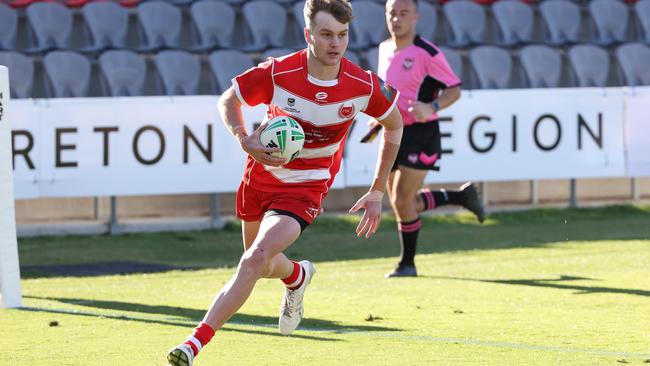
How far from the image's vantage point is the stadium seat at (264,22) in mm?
16594

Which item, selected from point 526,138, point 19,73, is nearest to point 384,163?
point 526,138


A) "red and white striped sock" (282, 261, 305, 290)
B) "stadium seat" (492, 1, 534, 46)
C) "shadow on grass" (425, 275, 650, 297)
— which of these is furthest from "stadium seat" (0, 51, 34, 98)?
"red and white striped sock" (282, 261, 305, 290)

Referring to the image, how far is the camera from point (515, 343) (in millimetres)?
7137

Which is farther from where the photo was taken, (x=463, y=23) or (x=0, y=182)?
(x=463, y=23)

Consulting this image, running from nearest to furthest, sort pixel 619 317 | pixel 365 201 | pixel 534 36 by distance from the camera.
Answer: pixel 365 201
pixel 619 317
pixel 534 36

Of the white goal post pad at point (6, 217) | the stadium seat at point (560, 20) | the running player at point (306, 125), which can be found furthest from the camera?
the stadium seat at point (560, 20)

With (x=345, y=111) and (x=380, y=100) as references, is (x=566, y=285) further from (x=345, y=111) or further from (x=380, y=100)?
(x=345, y=111)

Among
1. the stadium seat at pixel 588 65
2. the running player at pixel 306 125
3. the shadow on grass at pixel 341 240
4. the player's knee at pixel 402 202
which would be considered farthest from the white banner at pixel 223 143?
the running player at pixel 306 125

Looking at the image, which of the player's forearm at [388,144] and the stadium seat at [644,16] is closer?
the player's forearm at [388,144]

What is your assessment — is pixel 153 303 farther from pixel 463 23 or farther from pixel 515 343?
pixel 463 23

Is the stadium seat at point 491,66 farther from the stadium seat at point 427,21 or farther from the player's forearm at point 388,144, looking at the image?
the player's forearm at point 388,144

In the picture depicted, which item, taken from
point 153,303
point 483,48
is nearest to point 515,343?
point 153,303

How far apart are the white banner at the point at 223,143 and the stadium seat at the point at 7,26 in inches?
118

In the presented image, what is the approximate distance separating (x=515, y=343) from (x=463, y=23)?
10.8 meters
